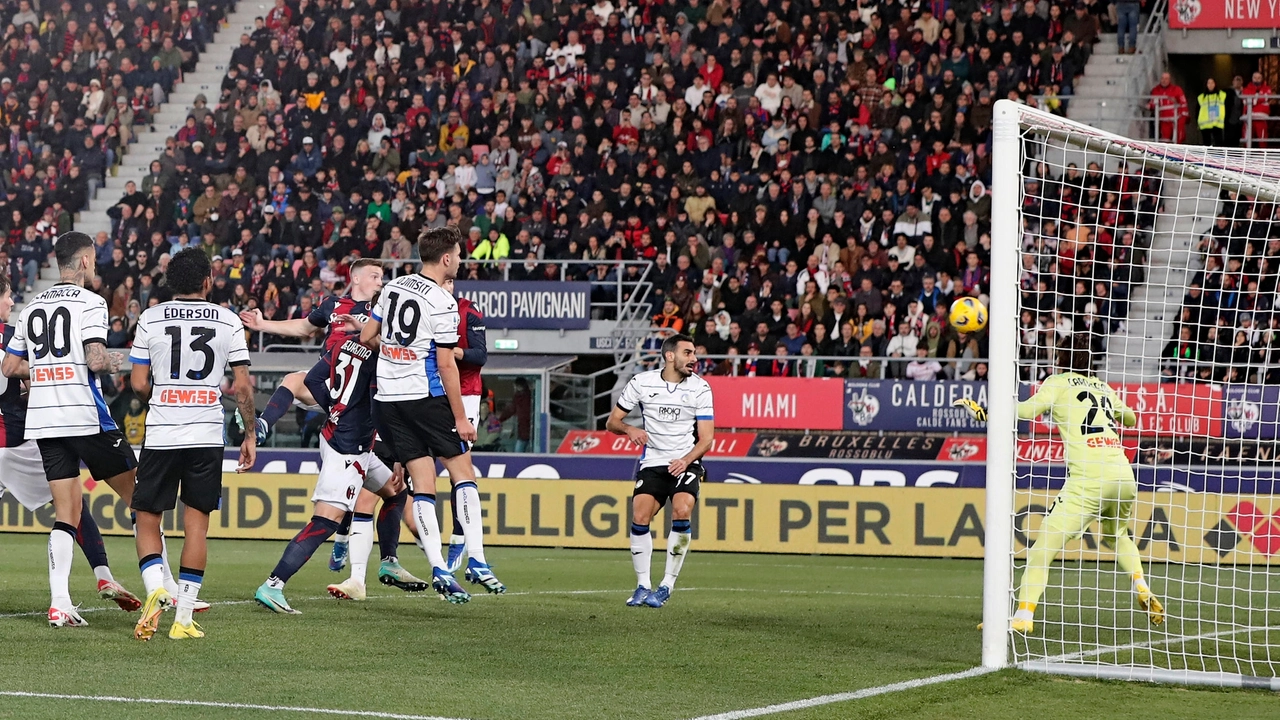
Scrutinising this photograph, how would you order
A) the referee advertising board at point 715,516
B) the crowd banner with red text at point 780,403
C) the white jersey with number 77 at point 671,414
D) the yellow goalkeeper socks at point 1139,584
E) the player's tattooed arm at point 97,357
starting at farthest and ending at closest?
1. the crowd banner with red text at point 780,403
2. the referee advertising board at point 715,516
3. the white jersey with number 77 at point 671,414
4. the yellow goalkeeper socks at point 1139,584
5. the player's tattooed arm at point 97,357

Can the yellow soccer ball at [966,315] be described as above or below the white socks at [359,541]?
above

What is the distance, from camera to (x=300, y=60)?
31.0 metres

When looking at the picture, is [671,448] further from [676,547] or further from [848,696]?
[848,696]

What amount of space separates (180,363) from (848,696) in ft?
13.5

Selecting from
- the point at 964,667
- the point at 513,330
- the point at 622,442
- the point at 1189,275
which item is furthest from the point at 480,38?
the point at 964,667

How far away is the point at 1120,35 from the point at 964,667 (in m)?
20.5

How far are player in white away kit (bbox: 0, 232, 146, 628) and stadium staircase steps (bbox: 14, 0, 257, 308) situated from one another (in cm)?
2092

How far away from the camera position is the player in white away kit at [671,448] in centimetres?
1207

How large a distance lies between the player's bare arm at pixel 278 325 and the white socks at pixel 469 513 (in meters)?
1.57

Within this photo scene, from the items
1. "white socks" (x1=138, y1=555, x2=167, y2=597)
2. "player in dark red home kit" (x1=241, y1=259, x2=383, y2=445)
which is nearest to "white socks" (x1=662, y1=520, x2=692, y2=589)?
"player in dark red home kit" (x1=241, y1=259, x2=383, y2=445)

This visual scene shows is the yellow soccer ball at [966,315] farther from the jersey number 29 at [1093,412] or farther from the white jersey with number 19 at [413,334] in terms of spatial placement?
the white jersey with number 19 at [413,334]

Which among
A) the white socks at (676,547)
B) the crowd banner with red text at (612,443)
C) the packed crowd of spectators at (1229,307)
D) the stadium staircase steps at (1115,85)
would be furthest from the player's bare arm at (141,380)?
the stadium staircase steps at (1115,85)

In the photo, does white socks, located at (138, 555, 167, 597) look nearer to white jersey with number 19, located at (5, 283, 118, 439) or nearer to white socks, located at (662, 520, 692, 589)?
white jersey with number 19, located at (5, 283, 118, 439)

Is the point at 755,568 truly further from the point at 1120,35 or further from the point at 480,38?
the point at 480,38
